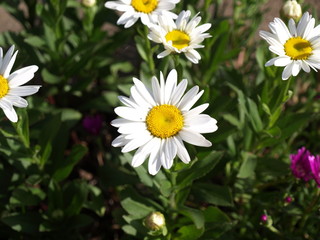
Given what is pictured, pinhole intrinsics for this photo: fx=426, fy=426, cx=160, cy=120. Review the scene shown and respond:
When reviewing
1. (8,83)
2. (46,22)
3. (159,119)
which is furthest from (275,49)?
(46,22)

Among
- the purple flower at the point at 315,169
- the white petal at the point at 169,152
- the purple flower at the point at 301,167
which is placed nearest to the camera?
the white petal at the point at 169,152

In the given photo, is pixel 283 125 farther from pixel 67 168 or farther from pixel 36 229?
pixel 36 229

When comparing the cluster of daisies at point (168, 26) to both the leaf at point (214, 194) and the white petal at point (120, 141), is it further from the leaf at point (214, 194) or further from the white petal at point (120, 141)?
the leaf at point (214, 194)

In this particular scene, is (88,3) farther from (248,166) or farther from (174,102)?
(248,166)

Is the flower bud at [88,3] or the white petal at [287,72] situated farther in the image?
the flower bud at [88,3]

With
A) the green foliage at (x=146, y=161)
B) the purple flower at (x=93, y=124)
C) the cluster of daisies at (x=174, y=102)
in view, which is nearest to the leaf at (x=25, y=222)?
the green foliage at (x=146, y=161)

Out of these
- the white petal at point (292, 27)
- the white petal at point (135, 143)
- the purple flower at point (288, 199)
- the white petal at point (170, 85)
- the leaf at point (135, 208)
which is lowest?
the leaf at point (135, 208)
